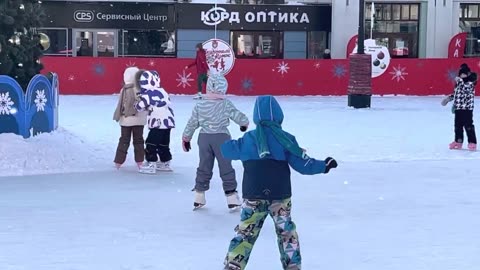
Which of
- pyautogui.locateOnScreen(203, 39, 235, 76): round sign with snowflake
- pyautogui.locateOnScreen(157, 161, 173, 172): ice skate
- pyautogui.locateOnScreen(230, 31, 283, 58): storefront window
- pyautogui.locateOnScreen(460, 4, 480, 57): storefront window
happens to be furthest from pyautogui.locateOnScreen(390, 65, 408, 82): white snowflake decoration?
pyautogui.locateOnScreen(157, 161, 173, 172): ice skate

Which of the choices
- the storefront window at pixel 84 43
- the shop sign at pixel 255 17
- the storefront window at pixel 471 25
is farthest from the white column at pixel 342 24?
the storefront window at pixel 84 43

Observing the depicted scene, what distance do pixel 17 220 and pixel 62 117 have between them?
1009 centimetres

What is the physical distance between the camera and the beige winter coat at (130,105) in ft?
35.6

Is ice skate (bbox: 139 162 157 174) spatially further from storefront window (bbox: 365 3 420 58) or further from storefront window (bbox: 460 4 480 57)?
storefront window (bbox: 460 4 480 57)

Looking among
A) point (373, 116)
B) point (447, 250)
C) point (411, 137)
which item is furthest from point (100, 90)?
point (447, 250)

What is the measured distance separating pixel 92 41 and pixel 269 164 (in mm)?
28647

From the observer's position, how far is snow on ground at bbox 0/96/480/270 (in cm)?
664

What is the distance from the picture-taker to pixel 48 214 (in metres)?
8.27

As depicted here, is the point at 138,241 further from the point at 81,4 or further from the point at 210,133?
the point at 81,4

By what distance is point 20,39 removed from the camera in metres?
12.6

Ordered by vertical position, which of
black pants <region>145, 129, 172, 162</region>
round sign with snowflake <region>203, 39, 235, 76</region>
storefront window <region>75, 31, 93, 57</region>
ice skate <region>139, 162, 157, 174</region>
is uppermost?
storefront window <region>75, 31, 93, 57</region>

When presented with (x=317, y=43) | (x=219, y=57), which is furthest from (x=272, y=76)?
(x=317, y=43)

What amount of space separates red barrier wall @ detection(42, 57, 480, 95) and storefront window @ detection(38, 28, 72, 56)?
27.5ft

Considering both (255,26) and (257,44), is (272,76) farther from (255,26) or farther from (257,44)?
(257,44)
